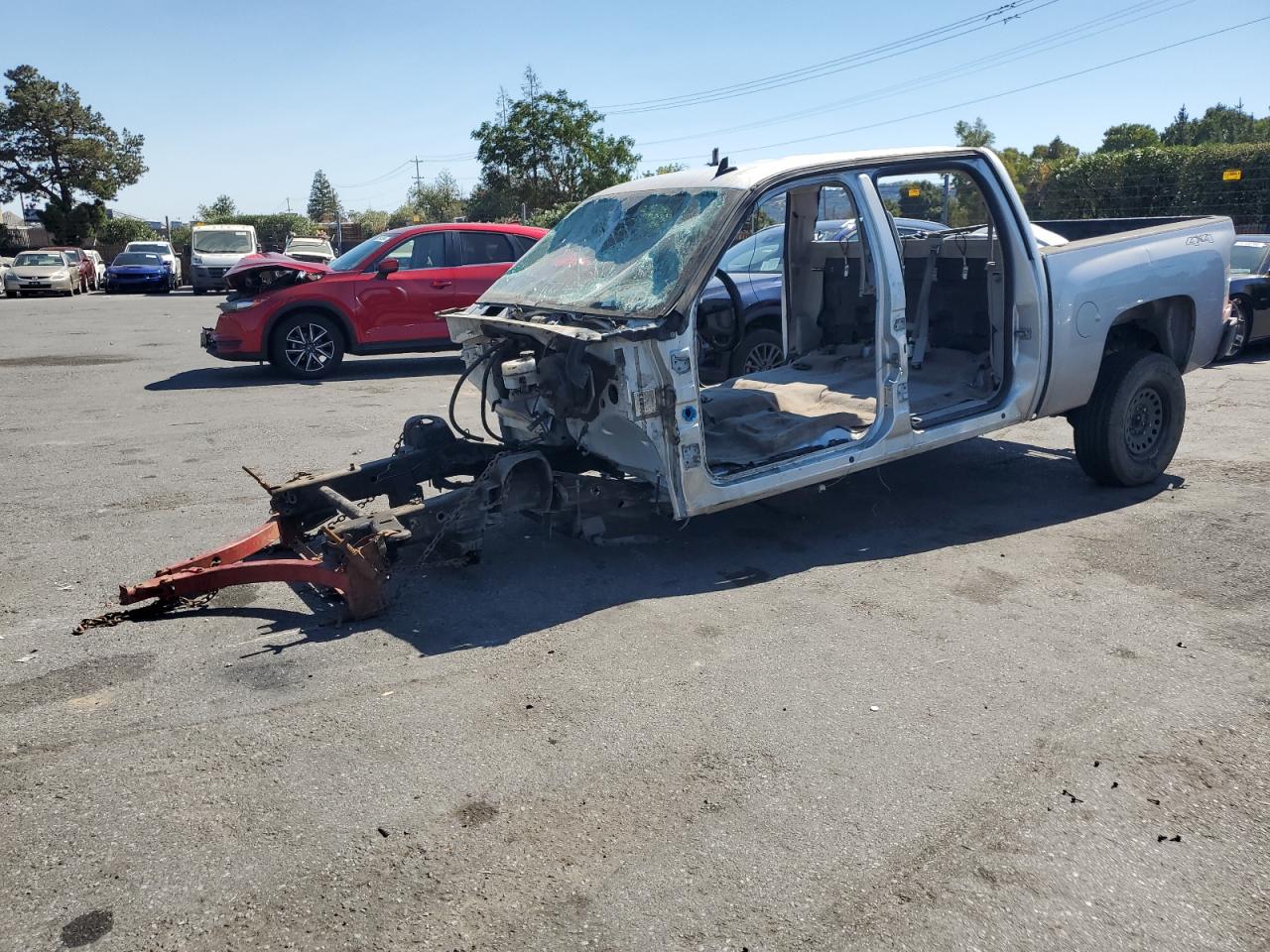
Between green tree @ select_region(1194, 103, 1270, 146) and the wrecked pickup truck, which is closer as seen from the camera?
the wrecked pickup truck

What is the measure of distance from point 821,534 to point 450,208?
50.0m

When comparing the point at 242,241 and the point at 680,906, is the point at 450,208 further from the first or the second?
the point at 680,906

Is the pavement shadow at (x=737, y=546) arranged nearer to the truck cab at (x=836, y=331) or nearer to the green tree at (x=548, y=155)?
the truck cab at (x=836, y=331)

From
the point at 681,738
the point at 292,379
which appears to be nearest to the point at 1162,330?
the point at 681,738

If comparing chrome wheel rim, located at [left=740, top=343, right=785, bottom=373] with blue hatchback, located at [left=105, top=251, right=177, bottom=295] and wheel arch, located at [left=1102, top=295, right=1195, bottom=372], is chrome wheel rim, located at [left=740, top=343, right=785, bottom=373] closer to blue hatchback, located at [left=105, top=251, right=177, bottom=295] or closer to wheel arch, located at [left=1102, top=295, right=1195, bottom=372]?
wheel arch, located at [left=1102, top=295, right=1195, bottom=372]

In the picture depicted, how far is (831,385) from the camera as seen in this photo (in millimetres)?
6859

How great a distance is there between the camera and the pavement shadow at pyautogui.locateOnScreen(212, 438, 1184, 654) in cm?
476

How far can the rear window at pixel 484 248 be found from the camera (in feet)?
42.1

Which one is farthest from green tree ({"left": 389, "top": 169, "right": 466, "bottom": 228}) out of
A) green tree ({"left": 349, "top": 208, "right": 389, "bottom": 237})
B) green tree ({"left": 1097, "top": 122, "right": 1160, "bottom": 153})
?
green tree ({"left": 1097, "top": 122, "right": 1160, "bottom": 153})

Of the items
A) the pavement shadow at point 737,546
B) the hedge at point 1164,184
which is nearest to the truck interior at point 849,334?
the pavement shadow at point 737,546

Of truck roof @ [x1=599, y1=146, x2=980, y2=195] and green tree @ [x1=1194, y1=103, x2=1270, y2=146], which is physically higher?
green tree @ [x1=1194, y1=103, x2=1270, y2=146]

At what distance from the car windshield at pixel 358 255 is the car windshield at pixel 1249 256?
1015 centimetres

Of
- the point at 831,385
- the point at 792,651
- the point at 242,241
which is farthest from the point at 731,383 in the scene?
the point at 242,241

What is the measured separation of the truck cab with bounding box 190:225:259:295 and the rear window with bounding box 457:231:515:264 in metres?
18.6
